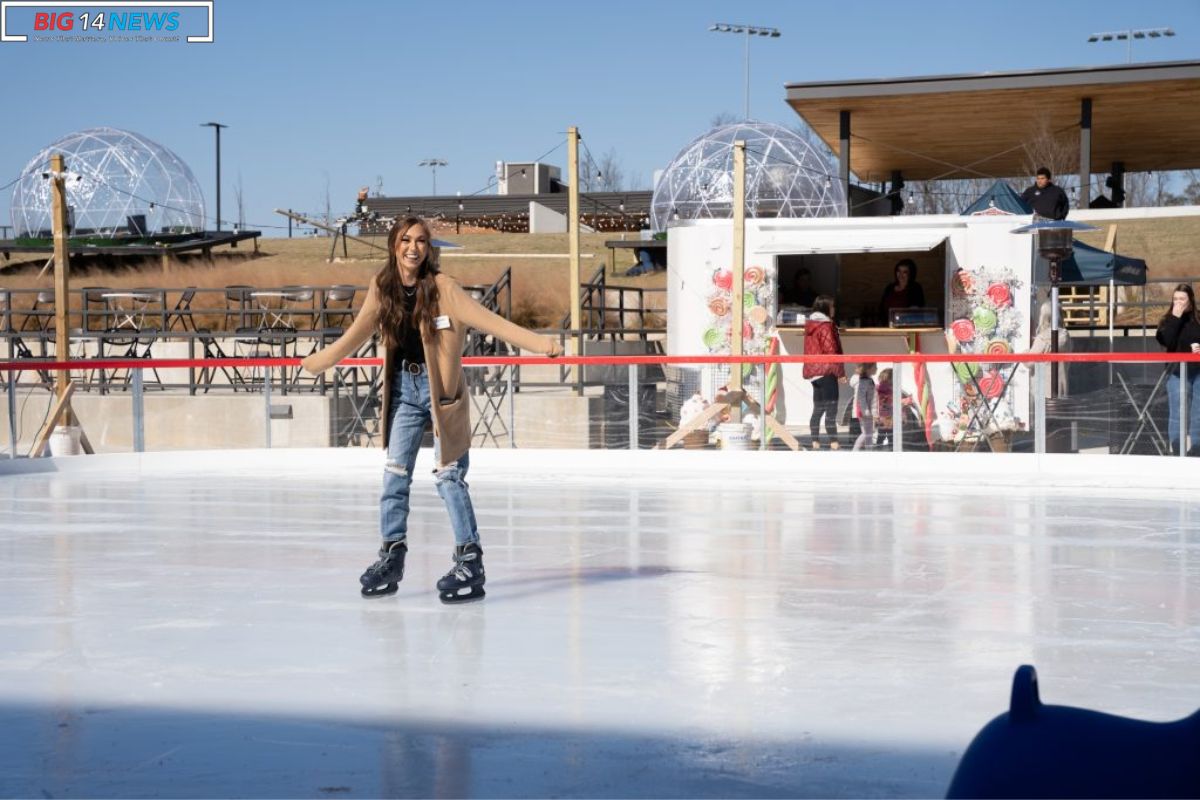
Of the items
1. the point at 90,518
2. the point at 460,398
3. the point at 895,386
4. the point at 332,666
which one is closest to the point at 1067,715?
the point at 332,666

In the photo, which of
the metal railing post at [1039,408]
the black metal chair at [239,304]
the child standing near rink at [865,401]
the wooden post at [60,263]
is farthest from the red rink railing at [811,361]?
the black metal chair at [239,304]

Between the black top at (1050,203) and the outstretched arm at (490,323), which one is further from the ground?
the black top at (1050,203)

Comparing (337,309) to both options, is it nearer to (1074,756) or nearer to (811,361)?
(811,361)

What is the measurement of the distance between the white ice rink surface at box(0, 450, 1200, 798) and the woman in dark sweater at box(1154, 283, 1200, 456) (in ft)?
2.96

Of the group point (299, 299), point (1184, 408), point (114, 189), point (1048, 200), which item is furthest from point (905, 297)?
point (114, 189)

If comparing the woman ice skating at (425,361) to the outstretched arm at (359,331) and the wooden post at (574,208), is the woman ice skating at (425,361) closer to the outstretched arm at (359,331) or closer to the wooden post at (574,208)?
the outstretched arm at (359,331)

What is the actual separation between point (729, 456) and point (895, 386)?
1562 millimetres

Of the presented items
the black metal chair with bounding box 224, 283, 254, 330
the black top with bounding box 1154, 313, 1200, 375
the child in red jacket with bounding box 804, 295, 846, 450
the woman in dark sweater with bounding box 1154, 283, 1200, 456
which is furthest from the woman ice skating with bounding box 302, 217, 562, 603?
the black metal chair with bounding box 224, 283, 254, 330

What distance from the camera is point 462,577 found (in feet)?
19.7

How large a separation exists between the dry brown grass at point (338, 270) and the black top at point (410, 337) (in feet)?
66.2

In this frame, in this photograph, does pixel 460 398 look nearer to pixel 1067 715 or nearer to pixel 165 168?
pixel 1067 715

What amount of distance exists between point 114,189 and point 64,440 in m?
25.5

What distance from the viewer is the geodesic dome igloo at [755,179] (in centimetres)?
2348

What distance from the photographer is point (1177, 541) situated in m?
7.96
